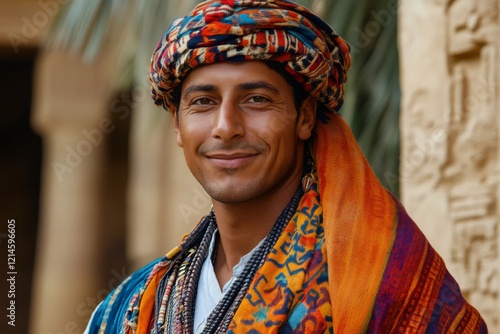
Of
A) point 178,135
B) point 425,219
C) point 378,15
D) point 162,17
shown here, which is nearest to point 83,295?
point 162,17

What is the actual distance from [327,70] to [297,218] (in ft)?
1.28

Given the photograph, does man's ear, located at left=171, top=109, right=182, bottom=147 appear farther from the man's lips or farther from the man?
the man's lips

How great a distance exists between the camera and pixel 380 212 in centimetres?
288

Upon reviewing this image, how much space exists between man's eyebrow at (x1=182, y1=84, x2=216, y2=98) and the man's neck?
30 cm

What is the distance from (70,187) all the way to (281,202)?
8.03 m

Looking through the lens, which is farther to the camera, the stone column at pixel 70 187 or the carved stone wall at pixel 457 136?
the stone column at pixel 70 187

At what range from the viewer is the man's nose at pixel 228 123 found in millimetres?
2889

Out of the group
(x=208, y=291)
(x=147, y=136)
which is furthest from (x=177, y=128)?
(x=147, y=136)

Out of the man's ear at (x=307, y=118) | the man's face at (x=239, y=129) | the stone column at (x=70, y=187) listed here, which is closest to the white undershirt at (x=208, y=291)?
the man's face at (x=239, y=129)

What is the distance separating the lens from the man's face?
2.92 metres

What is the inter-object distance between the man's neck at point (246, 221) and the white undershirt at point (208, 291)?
29mm

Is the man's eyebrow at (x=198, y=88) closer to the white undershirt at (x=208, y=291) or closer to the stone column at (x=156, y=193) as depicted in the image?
the white undershirt at (x=208, y=291)

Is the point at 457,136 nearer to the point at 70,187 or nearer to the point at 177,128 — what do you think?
the point at 177,128

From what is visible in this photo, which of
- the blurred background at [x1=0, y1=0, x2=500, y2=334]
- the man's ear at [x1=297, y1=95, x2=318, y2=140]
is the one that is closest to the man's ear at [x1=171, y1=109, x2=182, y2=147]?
the man's ear at [x1=297, y1=95, x2=318, y2=140]
